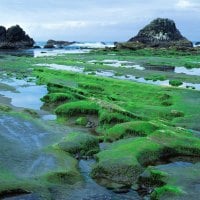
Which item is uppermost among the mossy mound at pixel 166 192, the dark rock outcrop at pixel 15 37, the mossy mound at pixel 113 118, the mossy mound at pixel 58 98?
the dark rock outcrop at pixel 15 37

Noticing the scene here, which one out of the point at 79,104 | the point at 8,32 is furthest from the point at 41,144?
the point at 8,32

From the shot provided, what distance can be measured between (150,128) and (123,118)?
3347 millimetres

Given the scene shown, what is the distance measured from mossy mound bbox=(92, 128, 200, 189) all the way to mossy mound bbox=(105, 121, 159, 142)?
4.27 feet

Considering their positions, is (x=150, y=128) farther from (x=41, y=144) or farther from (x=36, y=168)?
(x=36, y=168)

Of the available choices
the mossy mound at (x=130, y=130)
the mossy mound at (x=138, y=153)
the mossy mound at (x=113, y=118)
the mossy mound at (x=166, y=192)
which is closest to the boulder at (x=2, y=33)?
the mossy mound at (x=113, y=118)

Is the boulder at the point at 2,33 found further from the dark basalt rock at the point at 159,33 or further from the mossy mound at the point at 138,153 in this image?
the mossy mound at the point at 138,153

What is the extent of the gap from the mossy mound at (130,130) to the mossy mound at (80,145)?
6.34 feet

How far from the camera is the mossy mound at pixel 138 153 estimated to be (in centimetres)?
1605

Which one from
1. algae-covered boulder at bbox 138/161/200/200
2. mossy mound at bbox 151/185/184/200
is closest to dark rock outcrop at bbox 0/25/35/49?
algae-covered boulder at bbox 138/161/200/200

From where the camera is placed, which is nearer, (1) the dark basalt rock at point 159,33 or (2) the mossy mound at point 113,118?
(2) the mossy mound at point 113,118

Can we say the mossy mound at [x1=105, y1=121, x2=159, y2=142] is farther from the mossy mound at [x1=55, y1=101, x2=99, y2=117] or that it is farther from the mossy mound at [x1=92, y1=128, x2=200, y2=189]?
the mossy mound at [x1=55, y1=101, x2=99, y2=117]

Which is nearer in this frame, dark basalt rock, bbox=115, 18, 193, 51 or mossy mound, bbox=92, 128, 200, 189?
mossy mound, bbox=92, 128, 200, 189

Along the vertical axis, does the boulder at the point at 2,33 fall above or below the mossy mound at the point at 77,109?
above

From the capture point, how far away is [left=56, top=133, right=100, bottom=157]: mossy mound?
1881cm
